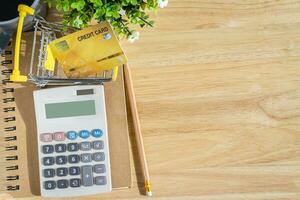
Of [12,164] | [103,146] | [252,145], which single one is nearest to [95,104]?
[103,146]

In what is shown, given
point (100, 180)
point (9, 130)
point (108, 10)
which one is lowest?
point (100, 180)

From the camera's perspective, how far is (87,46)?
68 centimetres

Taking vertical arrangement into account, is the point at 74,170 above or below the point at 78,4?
below

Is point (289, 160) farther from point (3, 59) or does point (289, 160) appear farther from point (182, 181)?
point (3, 59)

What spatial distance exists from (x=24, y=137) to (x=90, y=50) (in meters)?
0.22

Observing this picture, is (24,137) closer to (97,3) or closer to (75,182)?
(75,182)

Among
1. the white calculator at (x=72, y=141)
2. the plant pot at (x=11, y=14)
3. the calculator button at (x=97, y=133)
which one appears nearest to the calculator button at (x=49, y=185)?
the white calculator at (x=72, y=141)

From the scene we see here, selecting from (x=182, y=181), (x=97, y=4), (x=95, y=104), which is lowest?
(x=182, y=181)

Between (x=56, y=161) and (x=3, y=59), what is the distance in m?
0.20

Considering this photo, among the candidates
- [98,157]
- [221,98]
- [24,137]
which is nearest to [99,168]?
[98,157]

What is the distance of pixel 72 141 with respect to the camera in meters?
0.77

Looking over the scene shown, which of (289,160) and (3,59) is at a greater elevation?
(3,59)

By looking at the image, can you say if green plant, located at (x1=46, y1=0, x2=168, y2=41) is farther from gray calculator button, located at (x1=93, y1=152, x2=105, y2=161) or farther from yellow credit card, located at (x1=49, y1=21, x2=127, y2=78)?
gray calculator button, located at (x1=93, y1=152, x2=105, y2=161)

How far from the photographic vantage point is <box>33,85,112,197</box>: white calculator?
30.1 inches
